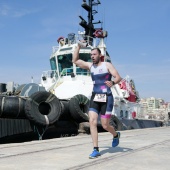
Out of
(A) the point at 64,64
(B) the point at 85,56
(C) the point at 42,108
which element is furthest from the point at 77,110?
(A) the point at 64,64

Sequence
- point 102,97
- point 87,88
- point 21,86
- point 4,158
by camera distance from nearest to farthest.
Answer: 1. point 4,158
2. point 102,97
3. point 21,86
4. point 87,88

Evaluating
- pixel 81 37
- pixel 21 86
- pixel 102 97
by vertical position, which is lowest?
pixel 102 97

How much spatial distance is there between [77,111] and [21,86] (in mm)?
3192

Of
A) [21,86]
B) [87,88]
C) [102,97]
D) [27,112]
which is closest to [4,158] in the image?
[102,97]

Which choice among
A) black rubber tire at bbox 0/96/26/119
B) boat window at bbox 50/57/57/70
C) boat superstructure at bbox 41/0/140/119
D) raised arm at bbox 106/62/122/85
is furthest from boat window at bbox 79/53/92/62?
raised arm at bbox 106/62/122/85

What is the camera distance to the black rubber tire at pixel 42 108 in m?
10.6

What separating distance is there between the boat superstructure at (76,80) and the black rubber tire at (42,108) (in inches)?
180

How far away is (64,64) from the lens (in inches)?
732

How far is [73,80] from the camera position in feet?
55.5

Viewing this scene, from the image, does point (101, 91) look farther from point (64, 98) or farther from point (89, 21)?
point (89, 21)

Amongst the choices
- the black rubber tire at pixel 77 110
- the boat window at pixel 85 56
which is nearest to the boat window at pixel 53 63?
the boat window at pixel 85 56

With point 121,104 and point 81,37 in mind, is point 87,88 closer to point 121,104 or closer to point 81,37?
point 121,104

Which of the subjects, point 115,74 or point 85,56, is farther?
point 85,56

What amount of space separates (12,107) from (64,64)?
8.56m
